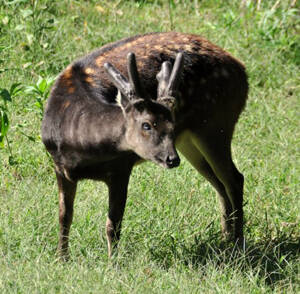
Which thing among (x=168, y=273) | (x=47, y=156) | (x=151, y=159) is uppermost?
(x=151, y=159)

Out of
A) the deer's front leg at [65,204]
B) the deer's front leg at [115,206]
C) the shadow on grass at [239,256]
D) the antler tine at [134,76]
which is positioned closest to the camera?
the antler tine at [134,76]

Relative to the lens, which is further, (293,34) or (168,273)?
(293,34)

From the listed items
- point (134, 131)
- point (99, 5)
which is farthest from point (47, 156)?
point (99, 5)

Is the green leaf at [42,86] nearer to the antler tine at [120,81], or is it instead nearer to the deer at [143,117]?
the deer at [143,117]

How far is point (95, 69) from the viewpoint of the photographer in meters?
6.77

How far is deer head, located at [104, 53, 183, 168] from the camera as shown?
6.08m

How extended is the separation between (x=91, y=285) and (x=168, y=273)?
0.66 meters

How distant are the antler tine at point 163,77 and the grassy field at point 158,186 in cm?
114

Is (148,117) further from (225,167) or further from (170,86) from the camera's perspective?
(225,167)

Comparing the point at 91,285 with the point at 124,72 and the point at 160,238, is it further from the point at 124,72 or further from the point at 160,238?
the point at 124,72

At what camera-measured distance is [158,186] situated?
24.8 feet

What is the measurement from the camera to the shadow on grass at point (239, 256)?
20.8ft

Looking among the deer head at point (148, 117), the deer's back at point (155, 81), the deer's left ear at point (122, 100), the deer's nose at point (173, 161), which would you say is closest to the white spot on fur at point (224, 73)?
the deer's back at point (155, 81)

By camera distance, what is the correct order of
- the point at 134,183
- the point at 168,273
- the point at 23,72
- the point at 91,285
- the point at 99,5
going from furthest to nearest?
the point at 99,5 → the point at 23,72 → the point at 134,183 → the point at 168,273 → the point at 91,285
